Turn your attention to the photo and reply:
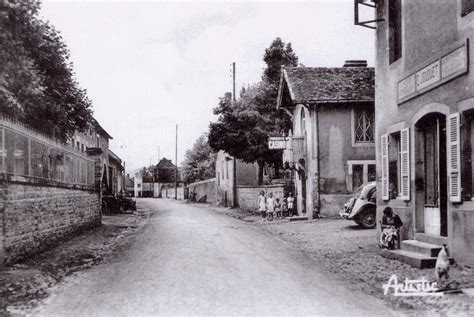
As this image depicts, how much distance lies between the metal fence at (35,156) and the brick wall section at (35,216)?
1.19 feet

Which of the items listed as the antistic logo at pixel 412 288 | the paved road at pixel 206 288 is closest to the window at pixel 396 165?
the paved road at pixel 206 288

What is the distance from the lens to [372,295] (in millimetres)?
8383

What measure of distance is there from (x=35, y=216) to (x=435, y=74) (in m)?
9.18

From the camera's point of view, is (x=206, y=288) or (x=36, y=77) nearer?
(x=206, y=288)

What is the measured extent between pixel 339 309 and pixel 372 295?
1.42 metres

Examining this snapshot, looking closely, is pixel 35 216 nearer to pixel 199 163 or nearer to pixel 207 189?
pixel 207 189

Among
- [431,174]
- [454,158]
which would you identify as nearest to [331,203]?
[431,174]

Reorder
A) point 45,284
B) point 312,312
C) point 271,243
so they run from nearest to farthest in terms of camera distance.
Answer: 1. point 312,312
2. point 45,284
3. point 271,243

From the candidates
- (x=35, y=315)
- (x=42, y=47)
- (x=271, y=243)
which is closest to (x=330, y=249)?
(x=271, y=243)

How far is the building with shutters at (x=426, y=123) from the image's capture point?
10.5 metres

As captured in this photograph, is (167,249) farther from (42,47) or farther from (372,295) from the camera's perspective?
(42,47)

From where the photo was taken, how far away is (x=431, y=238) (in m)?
11.9

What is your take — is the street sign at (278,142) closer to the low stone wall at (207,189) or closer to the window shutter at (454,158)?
the window shutter at (454,158)

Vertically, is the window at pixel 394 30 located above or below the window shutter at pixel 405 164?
above
